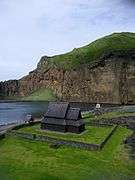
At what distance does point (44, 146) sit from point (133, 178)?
21471 mm

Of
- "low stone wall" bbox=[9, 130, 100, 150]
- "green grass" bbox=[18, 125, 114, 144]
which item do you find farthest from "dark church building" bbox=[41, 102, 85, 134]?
"low stone wall" bbox=[9, 130, 100, 150]

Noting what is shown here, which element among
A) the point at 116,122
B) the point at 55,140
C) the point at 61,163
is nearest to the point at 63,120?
the point at 55,140

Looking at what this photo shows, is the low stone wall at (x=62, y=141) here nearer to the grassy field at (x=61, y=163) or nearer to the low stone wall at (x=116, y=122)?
the grassy field at (x=61, y=163)

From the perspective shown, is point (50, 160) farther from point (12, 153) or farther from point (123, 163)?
point (123, 163)

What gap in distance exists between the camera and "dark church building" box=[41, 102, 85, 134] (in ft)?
221

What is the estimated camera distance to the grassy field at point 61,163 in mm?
42812

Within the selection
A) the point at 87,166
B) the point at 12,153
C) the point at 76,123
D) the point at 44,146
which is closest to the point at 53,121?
the point at 76,123

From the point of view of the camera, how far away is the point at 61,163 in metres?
48.2

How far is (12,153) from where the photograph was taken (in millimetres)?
53312

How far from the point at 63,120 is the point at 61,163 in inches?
808

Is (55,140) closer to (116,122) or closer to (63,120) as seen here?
(63,120)

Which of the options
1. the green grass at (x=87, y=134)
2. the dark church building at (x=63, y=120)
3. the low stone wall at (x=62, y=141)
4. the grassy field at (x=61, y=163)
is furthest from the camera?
the dark church building at (x=63, y=120)

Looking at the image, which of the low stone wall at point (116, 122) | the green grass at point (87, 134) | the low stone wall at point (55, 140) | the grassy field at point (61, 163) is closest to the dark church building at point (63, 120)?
the green grass at point (87, 134)

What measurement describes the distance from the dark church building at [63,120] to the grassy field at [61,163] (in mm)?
8592
